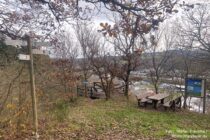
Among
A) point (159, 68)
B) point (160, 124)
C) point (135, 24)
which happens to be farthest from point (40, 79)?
point (159, 68)

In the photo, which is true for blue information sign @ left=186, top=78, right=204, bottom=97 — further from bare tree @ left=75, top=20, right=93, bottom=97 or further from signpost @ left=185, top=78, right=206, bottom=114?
bare tree @ left=75, top=20, right=93, bottom=97

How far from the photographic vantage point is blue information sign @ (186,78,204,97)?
32.5 feet

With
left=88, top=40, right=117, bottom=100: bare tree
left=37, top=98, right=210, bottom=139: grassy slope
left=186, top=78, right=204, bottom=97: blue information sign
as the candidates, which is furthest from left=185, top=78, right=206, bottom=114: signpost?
left=88, top=40, right=117, bottom=100: bare tree

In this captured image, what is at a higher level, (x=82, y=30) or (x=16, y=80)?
(x=82, y=30)

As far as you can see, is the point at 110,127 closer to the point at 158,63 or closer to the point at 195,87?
the point at 195,87

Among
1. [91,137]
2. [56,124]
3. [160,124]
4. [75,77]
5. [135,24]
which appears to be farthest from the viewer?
[75,77]

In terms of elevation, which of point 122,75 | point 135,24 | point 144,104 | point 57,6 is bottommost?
point 144,104

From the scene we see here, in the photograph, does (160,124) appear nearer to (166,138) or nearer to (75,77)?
(166,138)

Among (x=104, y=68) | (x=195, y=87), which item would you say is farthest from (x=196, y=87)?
(x=104, y=68)

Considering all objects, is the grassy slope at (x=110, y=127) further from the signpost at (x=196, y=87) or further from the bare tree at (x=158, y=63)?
the bare tree at (x=158, y=63)

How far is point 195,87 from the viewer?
33.0 feet

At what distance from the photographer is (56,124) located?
5891mm

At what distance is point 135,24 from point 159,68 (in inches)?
542

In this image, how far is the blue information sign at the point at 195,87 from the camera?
9.89m
